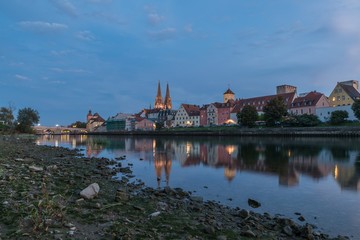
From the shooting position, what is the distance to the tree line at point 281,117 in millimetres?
84562

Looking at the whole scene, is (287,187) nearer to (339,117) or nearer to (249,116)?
(339,117)

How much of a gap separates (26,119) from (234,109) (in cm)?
8376

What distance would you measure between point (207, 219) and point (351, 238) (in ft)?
15.3

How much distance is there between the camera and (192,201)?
13.2 m

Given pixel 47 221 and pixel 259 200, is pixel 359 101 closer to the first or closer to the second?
pixel 259 200

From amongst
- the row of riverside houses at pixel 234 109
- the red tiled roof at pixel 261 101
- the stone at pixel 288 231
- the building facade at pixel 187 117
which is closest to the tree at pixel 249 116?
the red tiled roof at pixel 261 101

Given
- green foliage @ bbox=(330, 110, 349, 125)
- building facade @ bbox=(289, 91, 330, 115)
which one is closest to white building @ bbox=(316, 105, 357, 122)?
building facade @ bbox=(289, 91, 330, 115)

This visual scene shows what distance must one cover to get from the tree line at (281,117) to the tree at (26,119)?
7952cm

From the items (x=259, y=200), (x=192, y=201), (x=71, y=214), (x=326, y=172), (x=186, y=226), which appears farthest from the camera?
(x=326, y=172)

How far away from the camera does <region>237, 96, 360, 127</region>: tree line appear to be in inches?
3329

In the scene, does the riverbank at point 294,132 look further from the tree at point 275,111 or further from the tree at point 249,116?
the tree at point 275,111

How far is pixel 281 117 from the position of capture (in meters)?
90.8

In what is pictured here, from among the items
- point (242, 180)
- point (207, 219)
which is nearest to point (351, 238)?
point (207, 219)

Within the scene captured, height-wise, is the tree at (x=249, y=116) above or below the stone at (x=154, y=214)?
above
